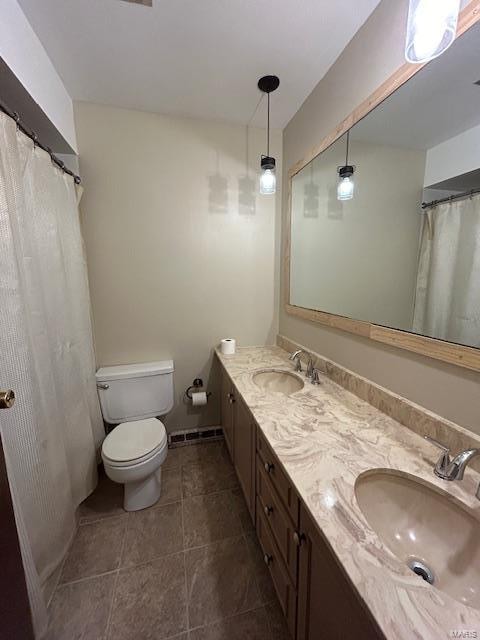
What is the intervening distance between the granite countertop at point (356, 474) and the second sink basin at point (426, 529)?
3 cm

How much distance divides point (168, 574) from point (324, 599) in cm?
93

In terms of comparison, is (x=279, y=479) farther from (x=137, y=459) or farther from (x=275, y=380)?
(x=137, y=459)

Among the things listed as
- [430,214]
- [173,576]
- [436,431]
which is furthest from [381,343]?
[173,576]

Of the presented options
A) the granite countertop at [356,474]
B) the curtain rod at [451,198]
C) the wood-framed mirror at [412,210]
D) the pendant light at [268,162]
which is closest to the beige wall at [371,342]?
the wood-framed mirror at [412,210]

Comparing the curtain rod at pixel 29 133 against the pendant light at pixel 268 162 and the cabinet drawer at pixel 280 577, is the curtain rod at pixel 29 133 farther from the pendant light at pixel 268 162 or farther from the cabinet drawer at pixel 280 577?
the cabinet drawer at pixel 280 577

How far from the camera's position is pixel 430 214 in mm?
956

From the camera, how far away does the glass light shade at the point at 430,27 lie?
0.66 meters

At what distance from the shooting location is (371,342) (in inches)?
46.5

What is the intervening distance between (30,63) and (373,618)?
2160 mm

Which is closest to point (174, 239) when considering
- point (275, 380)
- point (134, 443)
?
point (275, 380)

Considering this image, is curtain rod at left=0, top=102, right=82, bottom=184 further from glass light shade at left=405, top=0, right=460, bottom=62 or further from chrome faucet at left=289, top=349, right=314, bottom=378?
chrome faucet at left=289, top=349, right=314, bottom=378

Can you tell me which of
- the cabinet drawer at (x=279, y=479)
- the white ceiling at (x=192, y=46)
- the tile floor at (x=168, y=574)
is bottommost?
the tile floor at (x=168, y=574)

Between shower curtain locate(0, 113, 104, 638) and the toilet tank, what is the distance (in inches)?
6.8

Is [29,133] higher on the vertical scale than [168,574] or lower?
higher
